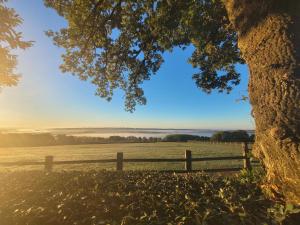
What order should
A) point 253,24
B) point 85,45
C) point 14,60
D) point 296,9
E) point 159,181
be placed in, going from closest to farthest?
point 296,9 < point 253,24 < point 159,181 < point 85,45 < point 14,60

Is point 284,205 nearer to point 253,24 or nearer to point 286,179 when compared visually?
point 286,179

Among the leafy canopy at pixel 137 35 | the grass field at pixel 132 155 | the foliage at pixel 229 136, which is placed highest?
the leafy canopy at pixel 137 35

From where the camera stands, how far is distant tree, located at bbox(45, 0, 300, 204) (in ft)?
18.4

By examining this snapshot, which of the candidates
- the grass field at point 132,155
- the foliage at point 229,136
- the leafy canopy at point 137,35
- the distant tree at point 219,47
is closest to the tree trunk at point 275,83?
the distant tree at point 219,47

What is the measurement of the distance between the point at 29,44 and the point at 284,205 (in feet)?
47.9

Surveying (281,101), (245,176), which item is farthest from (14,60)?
(281,101)

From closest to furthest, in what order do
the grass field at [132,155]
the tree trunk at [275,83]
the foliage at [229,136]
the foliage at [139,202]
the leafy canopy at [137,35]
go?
the tree trunk at [275,83] < the foliage at [139,202] < the leafy canopy at [137,35] < the grass field at [132,155] < the foliage at [229,136]

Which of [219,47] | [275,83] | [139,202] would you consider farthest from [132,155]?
[275,83]

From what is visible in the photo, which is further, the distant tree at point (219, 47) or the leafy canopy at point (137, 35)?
the leafy canopy at point (137, 35)

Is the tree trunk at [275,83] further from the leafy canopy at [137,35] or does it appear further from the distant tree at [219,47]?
the leafy canopy at [137,35]

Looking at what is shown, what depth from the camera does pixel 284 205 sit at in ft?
18.1

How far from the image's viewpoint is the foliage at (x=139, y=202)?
5562 mm

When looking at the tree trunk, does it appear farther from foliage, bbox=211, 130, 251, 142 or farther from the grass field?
foliage, bbox=211, 130, 251, 142

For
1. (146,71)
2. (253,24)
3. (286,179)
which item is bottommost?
(286,179)
